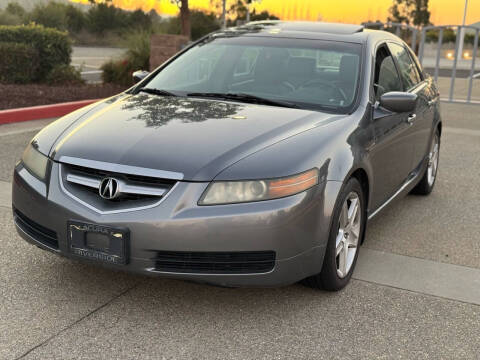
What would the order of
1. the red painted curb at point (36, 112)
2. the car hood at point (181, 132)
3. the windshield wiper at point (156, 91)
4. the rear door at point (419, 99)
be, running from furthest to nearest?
1. the red painted curb at point (36, 112)
2. the rear door at point (419, 99)
3. the windshield wiper at point (156, 91)
4. the car hood at point (181, 132)

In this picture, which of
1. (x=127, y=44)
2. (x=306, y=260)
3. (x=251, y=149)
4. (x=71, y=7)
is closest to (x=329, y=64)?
(x=251, y=149)

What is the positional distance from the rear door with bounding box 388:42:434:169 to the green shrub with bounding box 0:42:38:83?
8.62m

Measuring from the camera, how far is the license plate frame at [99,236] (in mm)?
3277

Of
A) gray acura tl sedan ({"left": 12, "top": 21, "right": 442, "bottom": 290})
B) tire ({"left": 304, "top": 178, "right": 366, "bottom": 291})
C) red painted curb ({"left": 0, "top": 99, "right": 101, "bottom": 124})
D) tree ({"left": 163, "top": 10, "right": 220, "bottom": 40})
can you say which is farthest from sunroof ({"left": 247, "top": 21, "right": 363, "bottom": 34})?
tree ({"left": 163, "top": 10, "right": 220, "bottom": 40})

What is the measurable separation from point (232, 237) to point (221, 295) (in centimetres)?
75

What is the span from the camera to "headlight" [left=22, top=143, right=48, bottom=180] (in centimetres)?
368

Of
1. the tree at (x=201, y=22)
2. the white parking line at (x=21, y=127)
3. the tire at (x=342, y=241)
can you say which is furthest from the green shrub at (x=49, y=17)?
the tire at (x=342, y=241)

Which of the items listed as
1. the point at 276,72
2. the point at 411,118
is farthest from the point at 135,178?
the point at 411,118

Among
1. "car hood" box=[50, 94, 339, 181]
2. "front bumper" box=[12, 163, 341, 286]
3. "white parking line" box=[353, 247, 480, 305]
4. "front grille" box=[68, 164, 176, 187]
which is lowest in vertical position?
"white parking line" box=[353, 247, 480, 305]

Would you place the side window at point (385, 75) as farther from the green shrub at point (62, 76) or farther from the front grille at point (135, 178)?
the green shrub at point (62, 76)

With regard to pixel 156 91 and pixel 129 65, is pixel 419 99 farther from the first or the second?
pixel 129 65

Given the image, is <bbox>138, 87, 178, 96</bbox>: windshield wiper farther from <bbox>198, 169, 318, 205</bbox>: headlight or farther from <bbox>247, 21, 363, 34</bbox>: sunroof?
<bbox>198, 169, 318, 205</bbox>: headlight

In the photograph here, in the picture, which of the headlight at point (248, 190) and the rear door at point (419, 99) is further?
the rear door at point (419, 99)

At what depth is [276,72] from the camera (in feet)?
15.5
